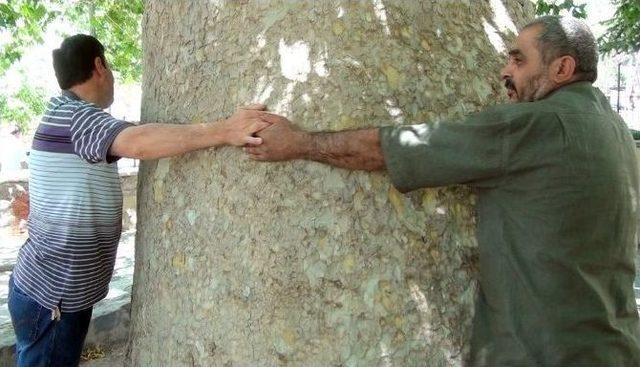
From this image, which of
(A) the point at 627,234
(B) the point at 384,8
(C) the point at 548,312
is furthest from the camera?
(B) the point at 384,8

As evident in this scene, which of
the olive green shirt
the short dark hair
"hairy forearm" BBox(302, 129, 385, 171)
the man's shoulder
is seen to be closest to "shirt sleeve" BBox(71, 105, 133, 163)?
the short dark hair

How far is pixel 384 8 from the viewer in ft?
7.25

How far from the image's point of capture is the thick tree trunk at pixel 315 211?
2.04m

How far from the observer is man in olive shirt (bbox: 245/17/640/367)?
194 centimetres

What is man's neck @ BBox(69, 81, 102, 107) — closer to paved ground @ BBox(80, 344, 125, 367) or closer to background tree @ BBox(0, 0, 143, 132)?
paved ground @ BBox(80, 344, 125, 367)

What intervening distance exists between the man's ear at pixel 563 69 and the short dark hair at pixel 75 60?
5.99 ft

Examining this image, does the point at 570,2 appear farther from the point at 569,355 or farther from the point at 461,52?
the point at 569,355

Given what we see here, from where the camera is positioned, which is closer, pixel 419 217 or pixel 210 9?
pixel 419 217

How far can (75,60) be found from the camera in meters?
2.78

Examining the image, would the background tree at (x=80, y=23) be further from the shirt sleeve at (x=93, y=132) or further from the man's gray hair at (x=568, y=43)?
the man's gray hair at (x=568, y=43)

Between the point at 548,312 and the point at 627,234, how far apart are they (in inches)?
15.0

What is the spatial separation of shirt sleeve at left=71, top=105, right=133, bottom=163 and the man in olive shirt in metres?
0.63

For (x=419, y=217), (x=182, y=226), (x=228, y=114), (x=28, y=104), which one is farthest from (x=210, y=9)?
(x=28, y=104)

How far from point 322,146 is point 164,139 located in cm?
56
